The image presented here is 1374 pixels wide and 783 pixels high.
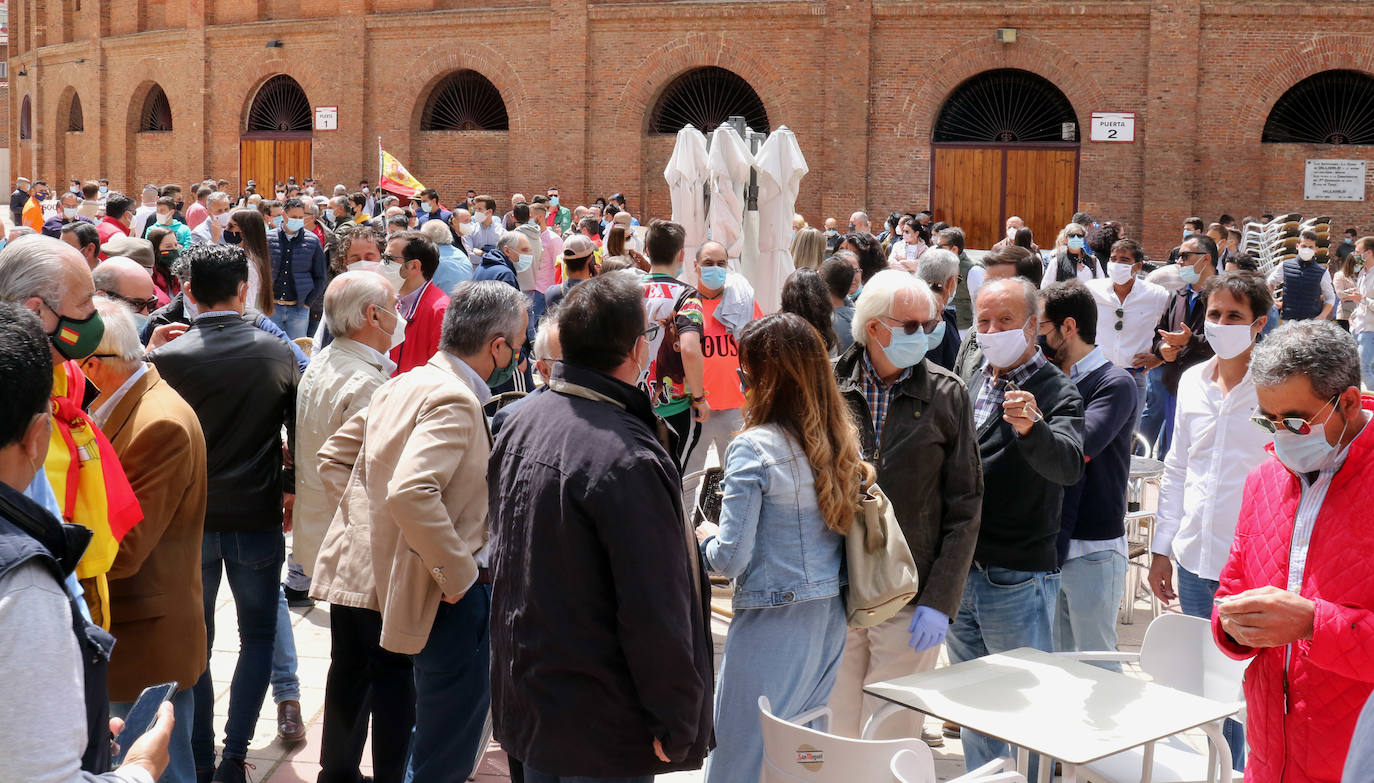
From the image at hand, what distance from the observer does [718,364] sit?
753 cm

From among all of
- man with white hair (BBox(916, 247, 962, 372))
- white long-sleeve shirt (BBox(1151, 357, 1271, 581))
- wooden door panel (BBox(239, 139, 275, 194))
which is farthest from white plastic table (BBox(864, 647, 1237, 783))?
wooden door panel (BBox(239, 139, 275, 194))

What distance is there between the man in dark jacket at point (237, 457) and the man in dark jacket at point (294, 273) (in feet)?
24.0

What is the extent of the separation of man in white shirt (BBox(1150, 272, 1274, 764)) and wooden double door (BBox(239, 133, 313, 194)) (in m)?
25.8

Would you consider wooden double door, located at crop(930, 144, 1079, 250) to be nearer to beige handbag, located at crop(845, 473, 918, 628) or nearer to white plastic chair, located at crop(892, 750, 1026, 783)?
beige handbag, located at crop(845, 473, 918, 628)

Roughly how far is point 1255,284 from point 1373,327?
870 centimetres

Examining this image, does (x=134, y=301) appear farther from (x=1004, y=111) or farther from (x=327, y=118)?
(x=327, y=118)

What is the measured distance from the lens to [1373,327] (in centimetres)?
1227

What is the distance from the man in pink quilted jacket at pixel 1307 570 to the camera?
299 cm

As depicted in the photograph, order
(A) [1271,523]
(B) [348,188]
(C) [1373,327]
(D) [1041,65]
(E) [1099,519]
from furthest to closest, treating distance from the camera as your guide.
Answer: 1. (B) [348,188]
2. (D) [1041,65]
3. (C) [1373,327]
4. (E) [1099,519]
5. (A) [1271,523]

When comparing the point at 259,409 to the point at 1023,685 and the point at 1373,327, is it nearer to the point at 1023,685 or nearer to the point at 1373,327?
the point at 1023,685

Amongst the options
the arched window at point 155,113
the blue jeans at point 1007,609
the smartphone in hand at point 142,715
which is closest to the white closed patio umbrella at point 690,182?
the blue jeans at point 1007,609

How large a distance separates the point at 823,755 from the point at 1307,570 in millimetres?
1293

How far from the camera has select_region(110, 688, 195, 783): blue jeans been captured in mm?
4020

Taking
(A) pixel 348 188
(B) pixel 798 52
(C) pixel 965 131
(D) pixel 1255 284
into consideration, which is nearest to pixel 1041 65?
(C) pixel 965 131
